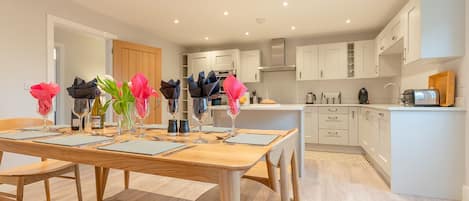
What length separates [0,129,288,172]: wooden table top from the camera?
0.86 metres

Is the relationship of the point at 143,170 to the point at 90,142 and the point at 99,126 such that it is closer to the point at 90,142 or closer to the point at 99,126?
the point at 90,142

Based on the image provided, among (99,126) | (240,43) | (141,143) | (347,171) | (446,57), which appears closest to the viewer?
(141,143)

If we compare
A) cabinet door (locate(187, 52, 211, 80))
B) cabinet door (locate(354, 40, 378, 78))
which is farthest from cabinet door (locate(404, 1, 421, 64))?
cabinet door (locate(187, 52, 211, 80))

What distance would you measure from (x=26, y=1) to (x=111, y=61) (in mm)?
1277

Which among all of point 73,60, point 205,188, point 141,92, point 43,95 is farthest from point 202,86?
point 73,60

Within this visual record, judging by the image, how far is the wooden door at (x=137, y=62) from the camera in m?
3.85

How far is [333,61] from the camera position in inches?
181

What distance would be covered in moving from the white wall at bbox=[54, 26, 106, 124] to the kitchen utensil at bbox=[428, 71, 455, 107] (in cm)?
496

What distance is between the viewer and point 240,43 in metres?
5.50

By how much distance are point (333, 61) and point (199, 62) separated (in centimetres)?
282

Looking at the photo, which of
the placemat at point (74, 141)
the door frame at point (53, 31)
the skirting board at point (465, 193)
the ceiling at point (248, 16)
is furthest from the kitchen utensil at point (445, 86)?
the door frame at point (53, 31)

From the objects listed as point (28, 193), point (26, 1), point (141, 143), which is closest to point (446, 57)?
point (141, 143)

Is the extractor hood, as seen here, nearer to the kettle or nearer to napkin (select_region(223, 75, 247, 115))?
the kettle

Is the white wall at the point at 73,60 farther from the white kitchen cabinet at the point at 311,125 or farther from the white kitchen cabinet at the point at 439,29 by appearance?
the white kitchen cabinet at the point at 439,29
